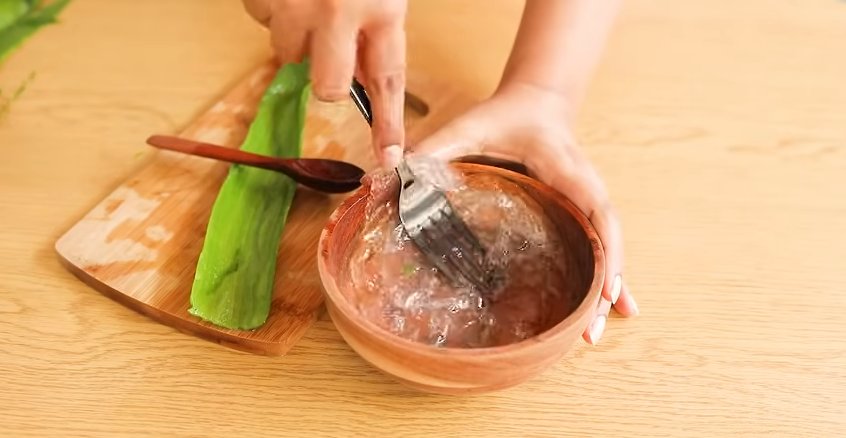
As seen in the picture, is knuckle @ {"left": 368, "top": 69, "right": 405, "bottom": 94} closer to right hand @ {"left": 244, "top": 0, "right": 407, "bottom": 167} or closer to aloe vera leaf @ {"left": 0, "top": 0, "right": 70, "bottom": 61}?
right hand @ {"left": 244, "top": 0, "right": 407, "bottom": 167}

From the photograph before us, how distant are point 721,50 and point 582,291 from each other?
2.39ft

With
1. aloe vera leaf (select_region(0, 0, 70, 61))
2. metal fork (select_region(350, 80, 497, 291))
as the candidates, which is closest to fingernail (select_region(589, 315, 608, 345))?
metal fork (select_region(350, 80, 497, 291))

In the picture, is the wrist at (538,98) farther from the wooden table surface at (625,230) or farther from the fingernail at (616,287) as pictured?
the fingernail at (616,287)

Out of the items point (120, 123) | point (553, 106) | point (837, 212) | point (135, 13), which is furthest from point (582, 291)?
point (135, 13)

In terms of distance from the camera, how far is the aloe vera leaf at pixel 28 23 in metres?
1.20

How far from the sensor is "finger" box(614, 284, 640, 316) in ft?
2.81

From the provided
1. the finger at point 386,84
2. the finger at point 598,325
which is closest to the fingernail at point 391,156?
the finger at point 386,84

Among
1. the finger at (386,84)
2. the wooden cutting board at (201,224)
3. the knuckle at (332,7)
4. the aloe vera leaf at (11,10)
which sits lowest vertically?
the wooden cutting board at (201,224)

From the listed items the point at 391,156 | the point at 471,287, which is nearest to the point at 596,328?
Answer: the point at 471,287

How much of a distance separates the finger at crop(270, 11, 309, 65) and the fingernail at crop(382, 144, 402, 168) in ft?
0.42

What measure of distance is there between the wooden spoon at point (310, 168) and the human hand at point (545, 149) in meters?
0.12

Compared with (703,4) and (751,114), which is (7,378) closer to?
(751,114)

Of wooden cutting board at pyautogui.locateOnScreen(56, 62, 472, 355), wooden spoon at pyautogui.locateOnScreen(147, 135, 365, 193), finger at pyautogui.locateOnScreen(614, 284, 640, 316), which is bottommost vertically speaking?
finger at pyautogui.locateOnScreen(614, 284, 640, 316)

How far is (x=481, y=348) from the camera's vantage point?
0.73 meters
